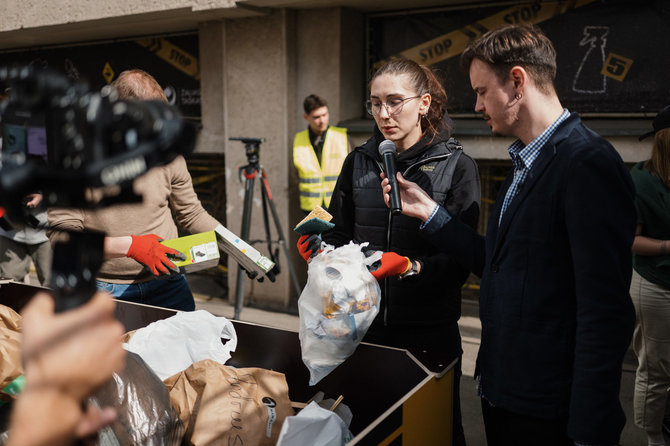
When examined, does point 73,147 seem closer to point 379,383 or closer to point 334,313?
point 334,313

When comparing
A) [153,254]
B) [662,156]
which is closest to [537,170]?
[153,254]

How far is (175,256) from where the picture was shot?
7.62ft

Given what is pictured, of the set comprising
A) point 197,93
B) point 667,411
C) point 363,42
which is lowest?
point 667,411

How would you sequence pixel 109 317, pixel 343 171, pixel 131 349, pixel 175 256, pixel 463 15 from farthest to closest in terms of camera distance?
1. pixel 463 15
2. pixel 343 171
3. pixel 175 256
4. pixel 131 349
5. pixel 109 317

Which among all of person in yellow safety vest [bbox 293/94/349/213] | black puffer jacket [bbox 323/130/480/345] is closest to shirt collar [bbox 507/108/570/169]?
black puffer jacket [bbox 323/130/480/345]

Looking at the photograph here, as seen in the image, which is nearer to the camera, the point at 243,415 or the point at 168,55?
the point at 243,415

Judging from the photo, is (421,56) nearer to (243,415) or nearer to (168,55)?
(168,55)

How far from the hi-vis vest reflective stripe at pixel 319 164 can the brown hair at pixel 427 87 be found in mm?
2909

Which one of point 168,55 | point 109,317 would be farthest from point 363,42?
point 109,317

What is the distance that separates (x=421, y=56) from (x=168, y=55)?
309 cm

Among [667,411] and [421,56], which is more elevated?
[421,56]

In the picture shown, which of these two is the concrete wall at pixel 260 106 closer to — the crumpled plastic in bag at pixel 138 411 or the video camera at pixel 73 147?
the crumpled plastic in bag at pixel 138 411

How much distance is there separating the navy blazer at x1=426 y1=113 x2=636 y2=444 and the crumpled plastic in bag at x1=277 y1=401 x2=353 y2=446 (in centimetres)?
49

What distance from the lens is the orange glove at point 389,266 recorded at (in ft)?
6.45
